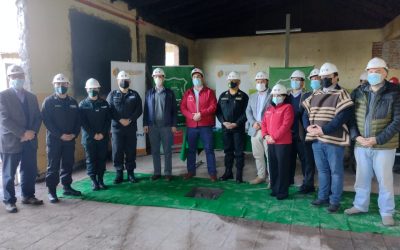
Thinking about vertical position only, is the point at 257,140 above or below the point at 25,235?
above

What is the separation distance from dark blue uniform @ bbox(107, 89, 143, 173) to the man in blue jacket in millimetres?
201

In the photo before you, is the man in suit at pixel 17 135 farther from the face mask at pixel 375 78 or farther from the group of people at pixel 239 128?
the face mask at pixel 375 78

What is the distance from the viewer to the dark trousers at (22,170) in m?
3.53

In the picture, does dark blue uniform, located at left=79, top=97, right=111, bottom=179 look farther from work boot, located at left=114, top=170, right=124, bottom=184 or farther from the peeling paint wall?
the peeling paint wall

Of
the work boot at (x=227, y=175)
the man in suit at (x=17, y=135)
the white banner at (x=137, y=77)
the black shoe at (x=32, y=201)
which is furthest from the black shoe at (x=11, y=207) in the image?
the white banner at (x=137, y=77)

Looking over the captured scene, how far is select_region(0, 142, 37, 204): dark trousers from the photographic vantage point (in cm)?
353

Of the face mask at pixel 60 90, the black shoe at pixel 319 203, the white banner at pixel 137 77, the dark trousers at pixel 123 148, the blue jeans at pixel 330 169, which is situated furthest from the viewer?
the white banner at pixel 137 77

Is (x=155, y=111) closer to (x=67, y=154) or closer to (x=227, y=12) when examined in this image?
(x=67, y=154)

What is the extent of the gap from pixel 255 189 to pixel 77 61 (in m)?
3.59

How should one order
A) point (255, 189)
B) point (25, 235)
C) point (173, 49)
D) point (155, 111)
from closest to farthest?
point (25, 235)
point (255, 189)
point (155, 111)
point (173, 49)

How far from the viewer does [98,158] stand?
425 cm

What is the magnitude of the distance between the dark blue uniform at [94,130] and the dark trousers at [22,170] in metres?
0.66

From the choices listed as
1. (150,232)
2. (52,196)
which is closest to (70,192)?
(52,196)

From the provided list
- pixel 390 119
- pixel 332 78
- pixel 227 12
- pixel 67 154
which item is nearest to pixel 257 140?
pixel 332 78
